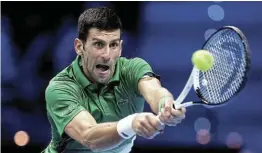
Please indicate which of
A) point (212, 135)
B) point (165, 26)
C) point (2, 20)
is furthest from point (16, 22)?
point (212, 135)

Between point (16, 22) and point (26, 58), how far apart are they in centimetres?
34

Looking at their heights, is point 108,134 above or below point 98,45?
below

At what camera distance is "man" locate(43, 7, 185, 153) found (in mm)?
3645

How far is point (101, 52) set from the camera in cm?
376

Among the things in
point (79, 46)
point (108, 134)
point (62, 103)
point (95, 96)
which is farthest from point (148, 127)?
point (79, 46)

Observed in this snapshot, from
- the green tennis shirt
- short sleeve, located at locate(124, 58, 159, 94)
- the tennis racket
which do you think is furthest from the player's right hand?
short sleeve, located at locate(124, 58, 159, 94)

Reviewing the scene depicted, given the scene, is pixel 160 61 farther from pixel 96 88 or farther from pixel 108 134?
pixel 108 134

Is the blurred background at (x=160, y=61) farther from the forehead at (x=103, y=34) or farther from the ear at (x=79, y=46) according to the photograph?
the forehead at (x=103, y=34)

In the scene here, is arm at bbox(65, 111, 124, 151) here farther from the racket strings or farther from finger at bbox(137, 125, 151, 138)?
the racket strings

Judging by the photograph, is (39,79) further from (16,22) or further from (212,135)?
(212,135)

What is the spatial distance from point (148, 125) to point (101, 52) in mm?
767

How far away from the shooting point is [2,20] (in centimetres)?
585

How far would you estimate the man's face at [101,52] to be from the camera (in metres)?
3.76

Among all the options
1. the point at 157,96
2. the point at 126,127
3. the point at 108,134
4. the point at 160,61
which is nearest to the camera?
the point at 126,127
